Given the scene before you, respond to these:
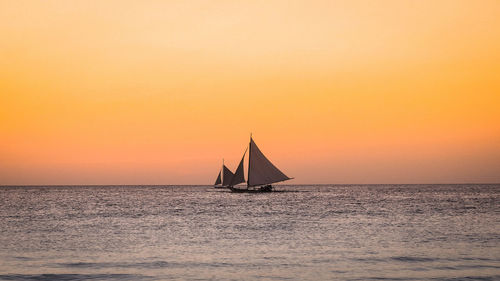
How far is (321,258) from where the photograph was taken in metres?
25.5

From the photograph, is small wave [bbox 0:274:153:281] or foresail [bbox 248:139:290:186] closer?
small wave [bbox 0:274:153:281]

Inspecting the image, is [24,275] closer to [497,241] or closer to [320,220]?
[497,241]

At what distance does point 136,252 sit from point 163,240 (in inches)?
212

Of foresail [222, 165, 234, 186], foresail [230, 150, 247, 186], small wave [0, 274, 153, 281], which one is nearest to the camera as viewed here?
small wave [0, 274, 153, 281]

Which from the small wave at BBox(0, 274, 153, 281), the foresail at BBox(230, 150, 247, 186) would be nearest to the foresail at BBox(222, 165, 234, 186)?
the foresail at BBox(230, 150, 247, 186)

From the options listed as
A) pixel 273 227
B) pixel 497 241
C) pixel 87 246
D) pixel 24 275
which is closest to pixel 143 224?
pixel 273 227

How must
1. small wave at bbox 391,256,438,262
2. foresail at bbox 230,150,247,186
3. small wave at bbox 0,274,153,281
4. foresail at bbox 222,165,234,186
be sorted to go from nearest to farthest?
small wave at bbox 0,274,153,281
small wave at bbox 391,256,438,262
foresail at bbox 230,150,247,186
foresail at bbox 222,165,234,186

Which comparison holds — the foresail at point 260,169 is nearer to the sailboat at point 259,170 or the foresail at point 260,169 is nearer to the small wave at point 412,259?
the sailboat at point 259,170

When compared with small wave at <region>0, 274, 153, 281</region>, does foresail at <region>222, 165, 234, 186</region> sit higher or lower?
higher

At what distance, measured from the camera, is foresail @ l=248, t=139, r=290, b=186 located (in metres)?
98.1

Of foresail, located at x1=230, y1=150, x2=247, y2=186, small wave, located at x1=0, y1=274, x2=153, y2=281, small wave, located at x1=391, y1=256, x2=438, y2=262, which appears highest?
foresail, located at x1=230, y1=150, x2=247, y2=186

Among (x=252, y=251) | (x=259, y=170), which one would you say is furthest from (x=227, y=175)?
(x=252, y=251)

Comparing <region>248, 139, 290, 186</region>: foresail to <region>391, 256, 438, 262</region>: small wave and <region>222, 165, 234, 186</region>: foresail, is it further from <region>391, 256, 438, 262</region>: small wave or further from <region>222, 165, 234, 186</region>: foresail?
<region>391, 256, 438, 262</region>: small wave

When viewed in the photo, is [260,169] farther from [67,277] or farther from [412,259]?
[67,277]
